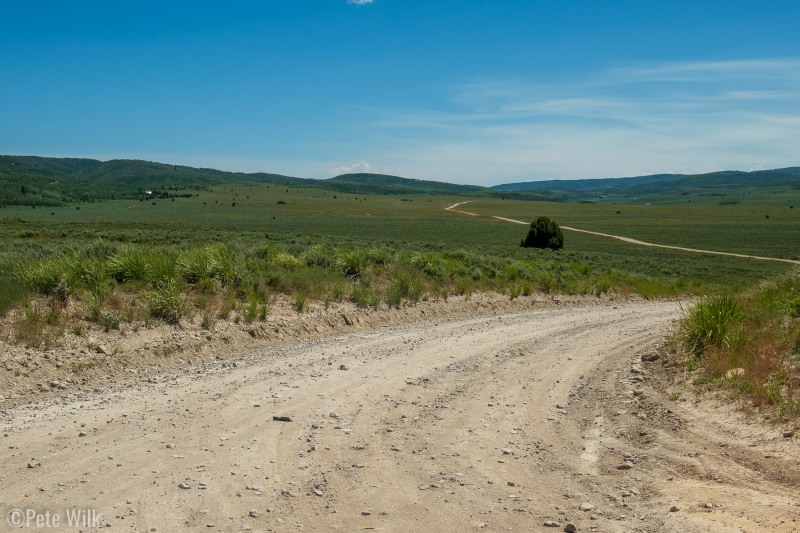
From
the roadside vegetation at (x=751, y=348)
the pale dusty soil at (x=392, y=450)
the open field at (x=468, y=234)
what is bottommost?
the open field at (x=468, y=234)

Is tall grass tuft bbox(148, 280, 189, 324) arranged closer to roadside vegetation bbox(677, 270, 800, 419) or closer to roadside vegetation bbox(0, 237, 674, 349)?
roadside vegetation bbox(0, 237, 674, 349)

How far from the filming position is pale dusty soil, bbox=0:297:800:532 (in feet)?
17.3

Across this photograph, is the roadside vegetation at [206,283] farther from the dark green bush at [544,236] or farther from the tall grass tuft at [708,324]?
the dark green bush at [544,236]

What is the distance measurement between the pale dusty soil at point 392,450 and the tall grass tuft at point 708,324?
2.37ft

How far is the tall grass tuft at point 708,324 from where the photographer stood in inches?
403

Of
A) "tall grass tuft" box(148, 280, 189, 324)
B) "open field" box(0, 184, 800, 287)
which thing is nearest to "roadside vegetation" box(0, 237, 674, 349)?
"tall grass tuft" box(148, 280, 189, 324)

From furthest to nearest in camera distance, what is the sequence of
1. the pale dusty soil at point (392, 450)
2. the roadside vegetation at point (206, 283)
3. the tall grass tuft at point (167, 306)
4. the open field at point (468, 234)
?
1. the open field at point (468, 234)
2. the tall grass tuft at point (167, 306)
3. the roadside vegetation at point (206, 283)
4. the pale dusty soil at point (392, 450)

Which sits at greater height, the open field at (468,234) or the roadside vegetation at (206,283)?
the roadside vegetation at (206,283)

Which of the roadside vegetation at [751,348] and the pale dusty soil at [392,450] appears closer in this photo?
the pale dusty soil at [392,450]

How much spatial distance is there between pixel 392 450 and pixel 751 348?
5.79 m

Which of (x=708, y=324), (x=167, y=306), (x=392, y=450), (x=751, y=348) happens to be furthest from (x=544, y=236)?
(x=392, y=450)

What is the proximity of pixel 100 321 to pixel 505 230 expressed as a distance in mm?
88838

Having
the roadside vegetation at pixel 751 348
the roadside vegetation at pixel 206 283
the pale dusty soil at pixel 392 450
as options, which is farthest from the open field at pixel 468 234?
the pale dusty soil at pixel 392 450

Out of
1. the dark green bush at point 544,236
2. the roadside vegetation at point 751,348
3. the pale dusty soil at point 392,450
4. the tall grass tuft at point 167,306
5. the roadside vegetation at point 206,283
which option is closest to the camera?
the pale dusty soil at point 392,450
